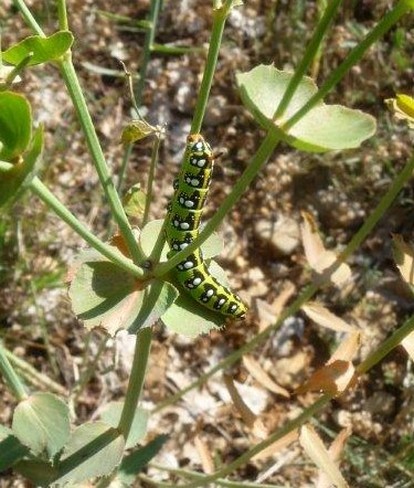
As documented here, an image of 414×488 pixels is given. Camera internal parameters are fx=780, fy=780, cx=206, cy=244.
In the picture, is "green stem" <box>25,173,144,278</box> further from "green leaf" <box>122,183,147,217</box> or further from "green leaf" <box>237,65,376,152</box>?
"green leaf" <box>237,65,376,152</box>

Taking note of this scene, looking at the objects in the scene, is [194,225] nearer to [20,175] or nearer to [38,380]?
[20,175]

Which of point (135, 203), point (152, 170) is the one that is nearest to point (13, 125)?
point (152, 170)

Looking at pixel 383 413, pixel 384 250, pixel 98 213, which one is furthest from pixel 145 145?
pixel 383 413

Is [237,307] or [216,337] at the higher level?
[237,307]

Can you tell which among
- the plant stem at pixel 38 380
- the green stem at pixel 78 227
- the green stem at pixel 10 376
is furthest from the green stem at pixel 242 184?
the plant stem at pixel 38 380

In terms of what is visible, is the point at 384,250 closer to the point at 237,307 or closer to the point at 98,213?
the point at 98,213

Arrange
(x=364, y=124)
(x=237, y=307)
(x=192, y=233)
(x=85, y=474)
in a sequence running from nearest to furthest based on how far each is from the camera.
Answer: (x=364, y=124)
(x=192, y=233)
(x=237, y=307)
(x=85, y=474)
